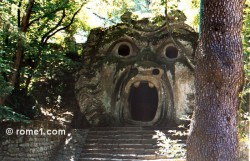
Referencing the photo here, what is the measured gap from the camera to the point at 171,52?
1272 centimetres

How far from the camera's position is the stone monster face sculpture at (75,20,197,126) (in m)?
11.9

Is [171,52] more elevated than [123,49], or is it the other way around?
[123,49]

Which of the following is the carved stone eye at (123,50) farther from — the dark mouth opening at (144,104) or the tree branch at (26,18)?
the tree branch at (26,18)

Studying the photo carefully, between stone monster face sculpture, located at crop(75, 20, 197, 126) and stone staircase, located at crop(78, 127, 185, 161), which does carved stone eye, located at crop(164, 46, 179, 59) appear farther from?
stone staircase, located at crop(78, 127, 185, 161)

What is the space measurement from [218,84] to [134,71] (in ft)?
27.1

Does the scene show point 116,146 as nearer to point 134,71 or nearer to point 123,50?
point 134,71

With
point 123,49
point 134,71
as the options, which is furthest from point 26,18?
point 134,71

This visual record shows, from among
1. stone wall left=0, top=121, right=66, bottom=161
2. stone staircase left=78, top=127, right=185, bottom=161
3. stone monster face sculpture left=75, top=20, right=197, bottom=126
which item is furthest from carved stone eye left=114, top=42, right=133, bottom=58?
stone wall left=0, top=121, right=66, bottom=161

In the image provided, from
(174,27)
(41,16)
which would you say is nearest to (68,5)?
(41,16)

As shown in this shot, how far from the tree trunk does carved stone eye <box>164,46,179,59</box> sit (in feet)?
26.8

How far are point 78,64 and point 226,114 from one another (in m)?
9.49

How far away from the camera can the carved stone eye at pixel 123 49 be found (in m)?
12.6

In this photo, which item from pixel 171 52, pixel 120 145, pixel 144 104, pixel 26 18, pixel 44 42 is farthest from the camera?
pixel 144 104

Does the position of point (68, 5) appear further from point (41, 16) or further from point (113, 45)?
point (113, 45)
